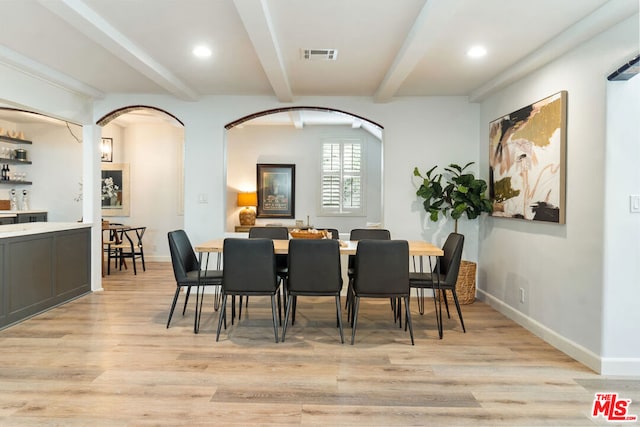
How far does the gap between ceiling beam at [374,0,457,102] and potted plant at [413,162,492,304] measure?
1318mm

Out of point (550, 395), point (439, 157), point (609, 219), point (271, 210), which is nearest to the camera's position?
point (550, 395)

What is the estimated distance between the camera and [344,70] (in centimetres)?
425

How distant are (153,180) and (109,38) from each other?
5.06 meters

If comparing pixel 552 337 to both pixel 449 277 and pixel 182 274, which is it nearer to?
pixel 449 277

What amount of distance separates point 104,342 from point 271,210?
16.3 feet

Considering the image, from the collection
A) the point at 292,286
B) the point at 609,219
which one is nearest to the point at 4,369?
the point at 292,286

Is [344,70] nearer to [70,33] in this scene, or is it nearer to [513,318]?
[70,33]

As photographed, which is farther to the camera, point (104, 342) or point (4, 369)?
point (104, 342)

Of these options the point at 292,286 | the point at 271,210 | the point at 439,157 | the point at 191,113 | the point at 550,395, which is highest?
the point at 191,113

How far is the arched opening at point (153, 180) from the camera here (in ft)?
26.1

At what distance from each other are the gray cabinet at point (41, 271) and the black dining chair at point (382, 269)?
10.6 feet

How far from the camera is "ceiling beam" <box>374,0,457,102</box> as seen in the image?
266 centimetres

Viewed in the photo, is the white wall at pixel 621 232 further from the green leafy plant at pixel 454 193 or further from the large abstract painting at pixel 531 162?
the green leafy plant at pixel 454 193

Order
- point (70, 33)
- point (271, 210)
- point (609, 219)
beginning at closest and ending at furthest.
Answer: point (609, 219) → point (70, 33) → point (271, 210)
